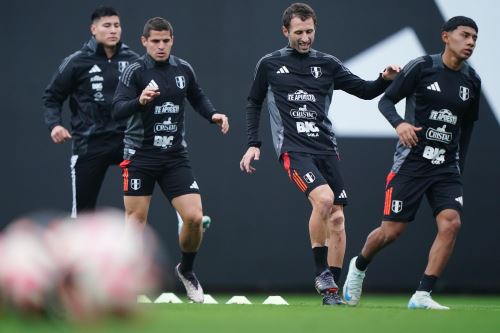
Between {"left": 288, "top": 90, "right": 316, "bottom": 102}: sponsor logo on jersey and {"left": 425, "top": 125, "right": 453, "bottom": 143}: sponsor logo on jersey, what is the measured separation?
969mm

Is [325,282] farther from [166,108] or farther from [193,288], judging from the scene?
[166,108]

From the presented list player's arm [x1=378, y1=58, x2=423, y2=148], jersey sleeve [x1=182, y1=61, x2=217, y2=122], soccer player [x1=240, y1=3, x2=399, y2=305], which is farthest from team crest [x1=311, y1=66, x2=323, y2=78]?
jersey sleeve [x1=182, y1=61, x2=217, y2=122]

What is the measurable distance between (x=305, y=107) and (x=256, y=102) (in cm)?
53

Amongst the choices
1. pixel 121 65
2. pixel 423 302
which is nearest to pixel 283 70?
pixel 121 65

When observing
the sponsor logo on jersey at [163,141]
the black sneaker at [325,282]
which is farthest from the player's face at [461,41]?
the sponsor logo on jersey at [163,141]

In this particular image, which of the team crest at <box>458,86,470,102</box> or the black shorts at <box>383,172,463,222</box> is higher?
the team crest at <box>458,86,470,102</box>

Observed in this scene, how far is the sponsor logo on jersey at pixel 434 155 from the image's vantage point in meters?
8.35

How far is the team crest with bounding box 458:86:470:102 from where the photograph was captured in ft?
27.5

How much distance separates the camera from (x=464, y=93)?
841 cm

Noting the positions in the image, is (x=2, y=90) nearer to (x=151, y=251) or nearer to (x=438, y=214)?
(x=438, y=214)

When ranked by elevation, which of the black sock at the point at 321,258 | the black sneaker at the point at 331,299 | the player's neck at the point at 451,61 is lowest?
the black sneaker at the point at 331,299

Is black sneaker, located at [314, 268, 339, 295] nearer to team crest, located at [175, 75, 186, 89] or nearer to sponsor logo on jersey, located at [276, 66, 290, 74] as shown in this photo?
sponsor logo on jersey, located at [276, 66, 290, 74]

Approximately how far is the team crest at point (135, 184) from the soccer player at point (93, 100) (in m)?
0.98

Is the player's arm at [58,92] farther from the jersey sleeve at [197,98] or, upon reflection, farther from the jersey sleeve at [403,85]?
the jersey sleeve at [403,85]
